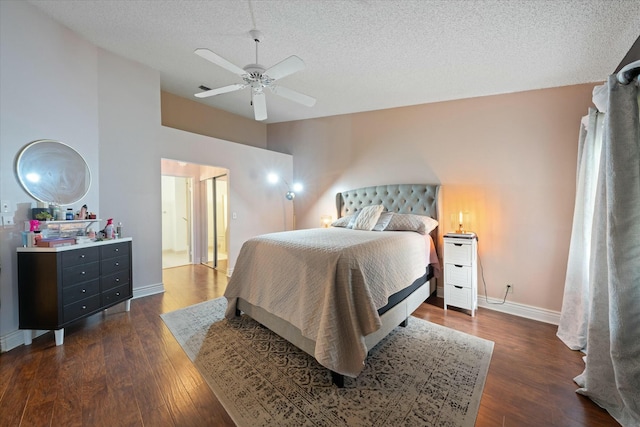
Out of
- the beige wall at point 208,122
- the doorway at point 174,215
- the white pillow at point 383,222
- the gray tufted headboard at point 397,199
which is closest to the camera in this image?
the white pillow at point 383,222

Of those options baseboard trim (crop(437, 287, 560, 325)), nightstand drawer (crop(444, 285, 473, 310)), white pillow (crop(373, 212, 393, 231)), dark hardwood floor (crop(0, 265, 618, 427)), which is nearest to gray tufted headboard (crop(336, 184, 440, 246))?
white pillow (crop(373, 212, 393, 231))

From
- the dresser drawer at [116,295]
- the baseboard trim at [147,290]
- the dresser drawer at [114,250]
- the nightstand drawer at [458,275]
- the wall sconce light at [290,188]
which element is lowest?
the baseboard trim at [147,290]

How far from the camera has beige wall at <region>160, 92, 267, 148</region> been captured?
4.41 meters

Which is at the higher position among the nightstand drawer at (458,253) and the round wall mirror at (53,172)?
the round wall mirror at (53,172)

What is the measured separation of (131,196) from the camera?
339 cm

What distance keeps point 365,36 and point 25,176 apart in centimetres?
346

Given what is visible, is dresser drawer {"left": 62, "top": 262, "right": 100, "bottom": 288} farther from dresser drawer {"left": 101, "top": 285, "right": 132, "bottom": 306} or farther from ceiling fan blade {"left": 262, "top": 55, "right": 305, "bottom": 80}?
ceiling fan blade {"left": 262, "top": 55, "right": 305, "bottom": 80}

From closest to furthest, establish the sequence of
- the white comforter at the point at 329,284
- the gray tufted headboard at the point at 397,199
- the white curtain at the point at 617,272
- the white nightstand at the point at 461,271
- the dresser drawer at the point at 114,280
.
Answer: the white curtain at the point at 617,272 < the white comforter at the point at 329,284 < the dresser drawer at the point at 114,280 < the white nightstand at the point at 461,271 < the gray tufted headboard at the point at 397,199

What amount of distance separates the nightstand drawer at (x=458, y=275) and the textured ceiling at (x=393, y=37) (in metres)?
2.18

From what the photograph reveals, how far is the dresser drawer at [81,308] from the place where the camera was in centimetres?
229

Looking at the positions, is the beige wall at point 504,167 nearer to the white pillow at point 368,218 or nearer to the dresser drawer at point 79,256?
the white pillow at point 368,218

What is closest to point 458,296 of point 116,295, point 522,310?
point 522,310

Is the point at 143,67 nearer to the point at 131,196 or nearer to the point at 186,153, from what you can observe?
the point at 186,153

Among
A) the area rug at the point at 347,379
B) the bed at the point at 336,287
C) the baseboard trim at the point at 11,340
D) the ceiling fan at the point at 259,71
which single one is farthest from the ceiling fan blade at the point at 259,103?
the baseboard trim at the point at 11,340
